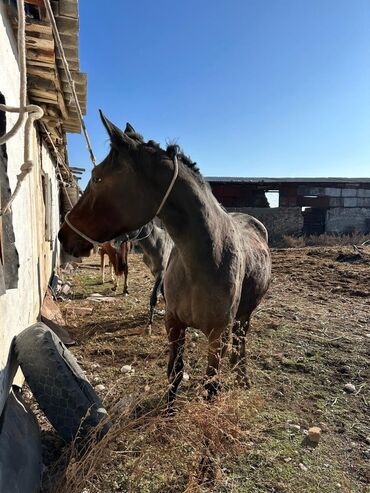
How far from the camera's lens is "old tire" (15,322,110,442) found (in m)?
2.06

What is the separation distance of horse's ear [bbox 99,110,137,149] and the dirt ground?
5.29 feet

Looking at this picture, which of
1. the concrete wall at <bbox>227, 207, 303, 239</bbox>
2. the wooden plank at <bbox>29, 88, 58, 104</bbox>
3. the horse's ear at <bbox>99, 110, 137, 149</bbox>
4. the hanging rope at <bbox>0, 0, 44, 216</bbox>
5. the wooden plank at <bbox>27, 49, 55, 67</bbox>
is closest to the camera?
the hanging rope at <bbox>0, 0, 44, 216</bbox>

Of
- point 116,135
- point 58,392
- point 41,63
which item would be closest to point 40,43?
point 41,63

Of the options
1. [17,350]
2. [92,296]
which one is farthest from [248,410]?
[92,296]

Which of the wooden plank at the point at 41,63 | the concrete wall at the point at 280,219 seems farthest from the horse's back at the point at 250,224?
the concrete wall at the point at 280,219

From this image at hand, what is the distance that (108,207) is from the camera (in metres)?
2.04

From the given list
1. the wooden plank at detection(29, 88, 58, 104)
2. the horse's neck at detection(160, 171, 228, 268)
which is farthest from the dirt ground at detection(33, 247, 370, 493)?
the wooden plank at detection(29, 88, 58, 104)

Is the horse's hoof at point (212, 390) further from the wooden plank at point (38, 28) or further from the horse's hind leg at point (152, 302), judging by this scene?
the wooden plank at point (38, 28)

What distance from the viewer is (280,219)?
19500 millimetres

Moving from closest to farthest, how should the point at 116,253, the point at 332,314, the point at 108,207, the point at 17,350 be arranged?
the point at 108,207 < the point at 17,350 < the point at 332,314 < the point at 116,253

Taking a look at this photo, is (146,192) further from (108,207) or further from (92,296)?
(92,296)

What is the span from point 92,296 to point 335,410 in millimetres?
5377

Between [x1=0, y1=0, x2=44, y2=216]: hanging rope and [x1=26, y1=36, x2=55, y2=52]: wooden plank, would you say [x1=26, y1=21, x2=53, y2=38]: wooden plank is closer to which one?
[x1=26, y1=36, x2=55, y2=52]: wooden plank

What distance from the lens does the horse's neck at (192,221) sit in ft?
7.19
